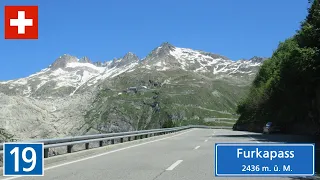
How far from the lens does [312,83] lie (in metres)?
34.0

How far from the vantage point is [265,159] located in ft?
21.2

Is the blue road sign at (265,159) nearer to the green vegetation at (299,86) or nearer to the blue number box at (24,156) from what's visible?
the blue number box at (24,156)

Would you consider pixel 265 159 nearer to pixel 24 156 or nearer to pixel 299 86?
pixel 24 156

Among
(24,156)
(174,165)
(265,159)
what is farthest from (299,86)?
(24,156)

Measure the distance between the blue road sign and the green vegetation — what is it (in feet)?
76.6

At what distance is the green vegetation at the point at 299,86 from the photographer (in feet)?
96.5

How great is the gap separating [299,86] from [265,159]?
31.5 metres

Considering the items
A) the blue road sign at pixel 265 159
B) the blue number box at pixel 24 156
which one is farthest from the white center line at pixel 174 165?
the blue road sign at pixel 265 159

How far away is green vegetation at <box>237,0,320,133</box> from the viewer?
2941cm

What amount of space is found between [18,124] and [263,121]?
248ft

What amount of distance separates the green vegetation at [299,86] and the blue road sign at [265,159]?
2336 cm

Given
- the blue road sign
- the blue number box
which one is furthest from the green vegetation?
the blue number box

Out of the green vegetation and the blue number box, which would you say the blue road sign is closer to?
the blue number box

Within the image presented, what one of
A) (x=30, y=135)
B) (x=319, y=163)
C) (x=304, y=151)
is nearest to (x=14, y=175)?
(x=304, y=151)
